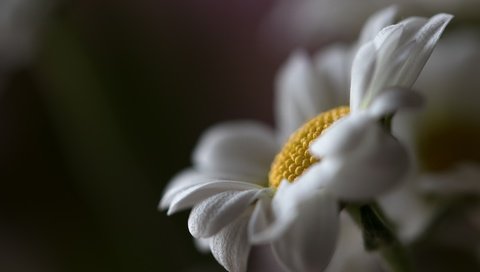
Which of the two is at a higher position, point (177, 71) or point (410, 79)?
point (410, 79)

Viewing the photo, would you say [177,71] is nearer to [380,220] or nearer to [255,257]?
[255,257]

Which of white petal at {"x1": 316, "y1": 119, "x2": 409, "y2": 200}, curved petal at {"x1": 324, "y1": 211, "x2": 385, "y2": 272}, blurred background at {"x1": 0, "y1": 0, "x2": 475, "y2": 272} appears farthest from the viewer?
blurred background at {"x1": 0, "y1": 0, "x2": 475, "y2": 272}

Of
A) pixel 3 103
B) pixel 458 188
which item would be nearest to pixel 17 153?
pixel 3 103

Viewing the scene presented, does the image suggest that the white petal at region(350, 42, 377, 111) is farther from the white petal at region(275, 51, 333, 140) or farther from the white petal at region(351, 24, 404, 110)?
the white petal at region(275, 51, 333, 140)

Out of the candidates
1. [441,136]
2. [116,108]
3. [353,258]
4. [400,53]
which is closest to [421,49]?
[400,53]

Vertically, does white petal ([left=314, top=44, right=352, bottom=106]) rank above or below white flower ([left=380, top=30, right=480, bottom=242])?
above

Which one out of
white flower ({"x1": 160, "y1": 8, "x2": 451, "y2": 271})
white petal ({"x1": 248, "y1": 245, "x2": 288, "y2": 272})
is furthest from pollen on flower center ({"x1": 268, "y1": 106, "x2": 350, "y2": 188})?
white petal ({"x1": 248, "y1": 245, "x2": 288, "y2": 272})

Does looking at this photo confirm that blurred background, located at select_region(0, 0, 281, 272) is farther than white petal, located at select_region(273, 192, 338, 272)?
Yes
